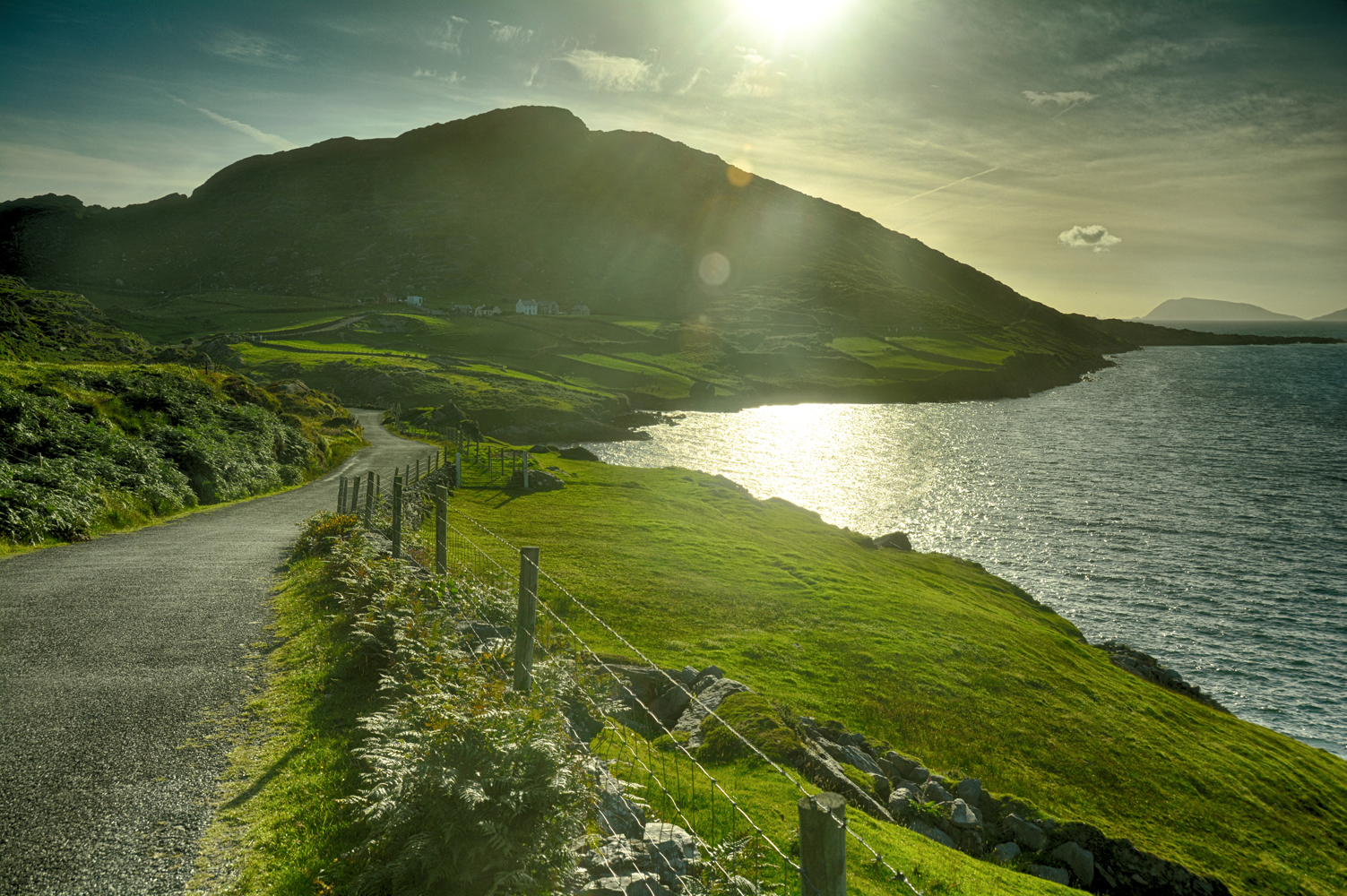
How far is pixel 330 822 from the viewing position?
8234 mm

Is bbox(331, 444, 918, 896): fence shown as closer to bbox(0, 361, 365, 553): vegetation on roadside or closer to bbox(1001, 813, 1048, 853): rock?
bbox(1001, 813, 1048, 853): rock

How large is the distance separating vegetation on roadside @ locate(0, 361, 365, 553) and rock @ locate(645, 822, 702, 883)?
2395cm

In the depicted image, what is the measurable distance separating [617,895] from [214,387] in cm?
4724

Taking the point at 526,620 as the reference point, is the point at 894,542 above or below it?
below

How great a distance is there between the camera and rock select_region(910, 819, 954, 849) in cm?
1205

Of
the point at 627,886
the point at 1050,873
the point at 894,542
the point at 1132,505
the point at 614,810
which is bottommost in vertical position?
the point at 1132,505

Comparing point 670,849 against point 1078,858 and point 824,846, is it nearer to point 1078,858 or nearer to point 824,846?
point 824,846

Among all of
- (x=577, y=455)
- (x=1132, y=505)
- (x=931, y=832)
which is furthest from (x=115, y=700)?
(x=1132, y=505)

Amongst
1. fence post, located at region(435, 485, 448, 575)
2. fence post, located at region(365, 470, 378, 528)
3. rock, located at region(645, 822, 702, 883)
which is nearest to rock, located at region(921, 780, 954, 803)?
rock, located at region(645, 822, 702, 883)

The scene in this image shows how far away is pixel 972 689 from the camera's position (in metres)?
21.5

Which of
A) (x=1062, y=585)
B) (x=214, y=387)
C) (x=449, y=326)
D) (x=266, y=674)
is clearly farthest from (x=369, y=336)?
(x=266, y=674)

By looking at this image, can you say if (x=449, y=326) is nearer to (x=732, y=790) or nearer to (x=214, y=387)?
(x=214, y=387)

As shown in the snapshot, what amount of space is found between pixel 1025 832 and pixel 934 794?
1.71 meters

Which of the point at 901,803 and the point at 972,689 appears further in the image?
the point at 972,689
